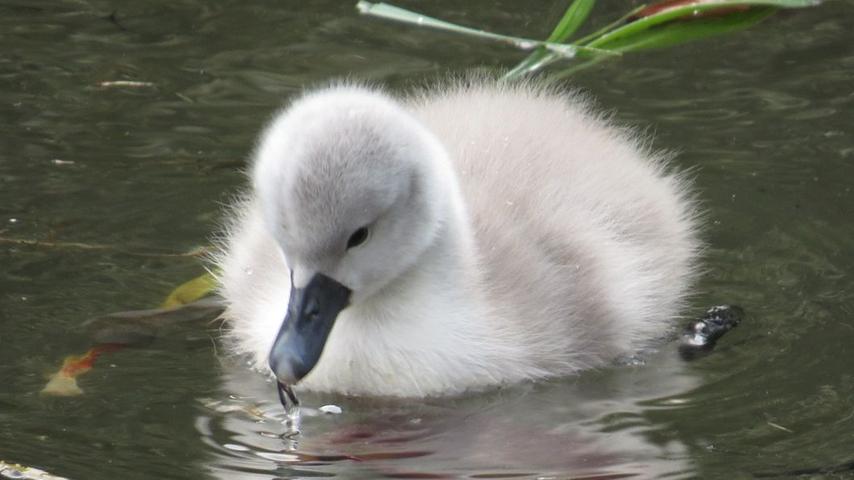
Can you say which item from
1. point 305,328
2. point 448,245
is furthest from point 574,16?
point 305,328

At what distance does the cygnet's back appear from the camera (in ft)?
16.0

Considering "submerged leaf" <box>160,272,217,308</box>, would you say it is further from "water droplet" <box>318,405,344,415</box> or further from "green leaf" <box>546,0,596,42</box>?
"green leaf" <box>546,0,596,42</box>

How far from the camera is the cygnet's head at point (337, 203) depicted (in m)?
4.35

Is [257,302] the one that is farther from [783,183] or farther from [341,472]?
[783,183]

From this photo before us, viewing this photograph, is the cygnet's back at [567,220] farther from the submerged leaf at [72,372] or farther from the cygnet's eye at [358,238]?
the submerged leaf at [72,372]

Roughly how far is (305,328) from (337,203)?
31 centimetres

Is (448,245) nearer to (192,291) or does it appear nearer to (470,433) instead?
(470,433)

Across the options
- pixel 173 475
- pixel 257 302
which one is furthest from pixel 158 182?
pixel 173 475

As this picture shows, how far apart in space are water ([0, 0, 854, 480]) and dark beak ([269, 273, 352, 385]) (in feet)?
0.69

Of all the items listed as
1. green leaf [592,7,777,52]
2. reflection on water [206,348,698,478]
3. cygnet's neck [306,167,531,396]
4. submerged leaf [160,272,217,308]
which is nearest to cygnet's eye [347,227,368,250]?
cygnet's neck [306,167,531,396]

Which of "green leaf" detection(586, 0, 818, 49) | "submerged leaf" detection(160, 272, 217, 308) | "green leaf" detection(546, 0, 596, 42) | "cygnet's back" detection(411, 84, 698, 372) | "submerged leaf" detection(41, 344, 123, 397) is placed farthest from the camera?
"green leaf" detection(546, 0, 596, 42)

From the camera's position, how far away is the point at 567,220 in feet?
16.7

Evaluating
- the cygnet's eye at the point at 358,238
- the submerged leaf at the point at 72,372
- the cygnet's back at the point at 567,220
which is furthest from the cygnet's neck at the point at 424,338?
the submerged leaf at the point at 72,372

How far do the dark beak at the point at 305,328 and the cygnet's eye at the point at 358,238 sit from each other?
0.10m
